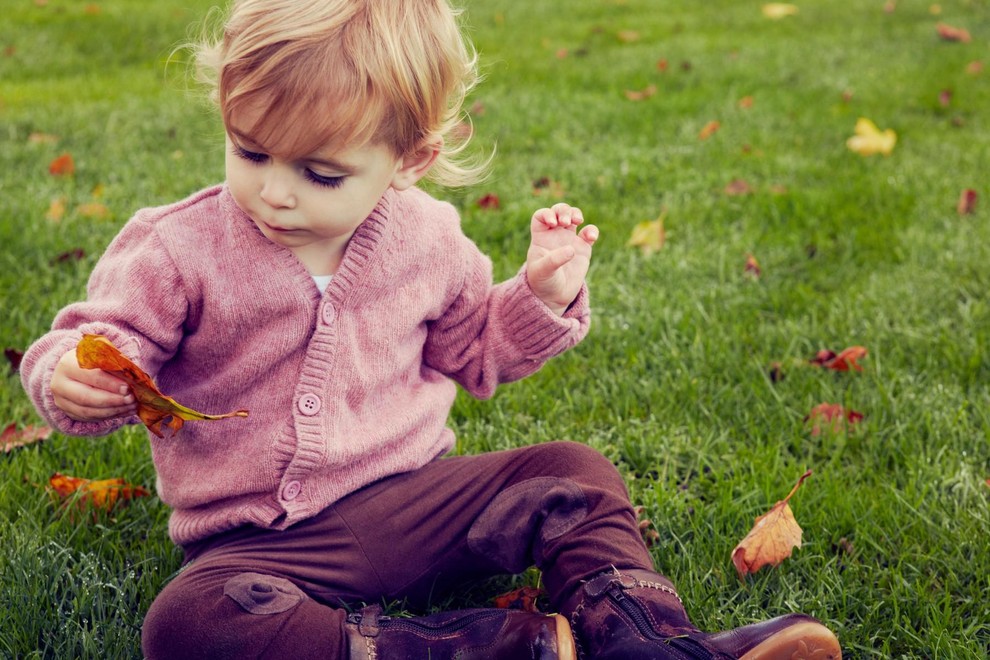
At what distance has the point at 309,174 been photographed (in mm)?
1707

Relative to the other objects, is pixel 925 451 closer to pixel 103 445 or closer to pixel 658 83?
pixel 103 445

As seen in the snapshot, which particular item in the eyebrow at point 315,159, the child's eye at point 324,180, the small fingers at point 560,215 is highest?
the eyebrow at point 315,159

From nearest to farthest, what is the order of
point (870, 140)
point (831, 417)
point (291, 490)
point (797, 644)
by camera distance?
1. point (797, 644)
2. point (291, 490)
3. point (831, 417)
4. point (870, 140)

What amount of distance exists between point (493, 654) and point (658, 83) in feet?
15.1

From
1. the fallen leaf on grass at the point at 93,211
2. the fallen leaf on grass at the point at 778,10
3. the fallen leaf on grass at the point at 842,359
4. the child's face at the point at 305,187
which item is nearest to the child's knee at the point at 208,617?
the child's face at the point at 305,187

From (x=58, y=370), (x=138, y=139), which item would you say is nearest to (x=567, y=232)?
(x=58, y=370)

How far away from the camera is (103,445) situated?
7.63ft

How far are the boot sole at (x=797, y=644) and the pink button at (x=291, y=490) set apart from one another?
82 cm

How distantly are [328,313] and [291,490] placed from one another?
328mm

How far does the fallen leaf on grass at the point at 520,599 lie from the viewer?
1938mm

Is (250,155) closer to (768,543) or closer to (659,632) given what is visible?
(659,632)

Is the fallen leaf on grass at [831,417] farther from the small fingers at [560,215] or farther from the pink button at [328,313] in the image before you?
the pink button at [328,313]

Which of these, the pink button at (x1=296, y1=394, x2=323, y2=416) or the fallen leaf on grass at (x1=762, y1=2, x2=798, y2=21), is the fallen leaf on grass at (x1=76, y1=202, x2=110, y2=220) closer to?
the pink button at (x1=296, y1=394, x2=323, y2=416)

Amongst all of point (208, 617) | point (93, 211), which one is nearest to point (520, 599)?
point (208, 617)
